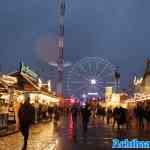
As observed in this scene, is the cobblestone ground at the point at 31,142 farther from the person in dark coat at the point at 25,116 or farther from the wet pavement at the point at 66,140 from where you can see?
the person in dark coat at the point at 25,116

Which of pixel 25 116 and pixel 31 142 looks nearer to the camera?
pixel 25 116

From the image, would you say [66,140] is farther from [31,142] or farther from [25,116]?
[25,116]

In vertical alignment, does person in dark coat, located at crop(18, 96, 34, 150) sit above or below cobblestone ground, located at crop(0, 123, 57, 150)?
above

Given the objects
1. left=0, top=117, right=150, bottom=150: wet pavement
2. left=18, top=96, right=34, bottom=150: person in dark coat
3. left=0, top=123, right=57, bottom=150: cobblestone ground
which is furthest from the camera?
left=0, top=117, right=150, bottom=150: wet pavement

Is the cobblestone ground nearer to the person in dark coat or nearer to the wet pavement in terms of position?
the wet pavement

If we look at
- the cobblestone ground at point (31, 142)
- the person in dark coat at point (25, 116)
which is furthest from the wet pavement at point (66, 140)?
the person in dark coat at point (25, 116)

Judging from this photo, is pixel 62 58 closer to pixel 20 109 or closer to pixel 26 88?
pixel 26 88

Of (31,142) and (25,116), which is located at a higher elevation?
(25,116)

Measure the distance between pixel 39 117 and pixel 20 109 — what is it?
41186mm

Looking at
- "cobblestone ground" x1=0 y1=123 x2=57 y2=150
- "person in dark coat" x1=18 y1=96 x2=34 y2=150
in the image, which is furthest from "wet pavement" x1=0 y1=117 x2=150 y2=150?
"person in dark coat" x1=18 y1=96 x2=34 y2=150

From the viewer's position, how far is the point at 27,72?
244 feet

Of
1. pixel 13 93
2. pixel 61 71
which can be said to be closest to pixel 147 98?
pixel 13 93

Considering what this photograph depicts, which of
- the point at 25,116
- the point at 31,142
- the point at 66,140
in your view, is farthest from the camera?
the point at 66,140

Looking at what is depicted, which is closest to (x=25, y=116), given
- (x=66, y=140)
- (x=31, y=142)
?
(x=31, y=142)
